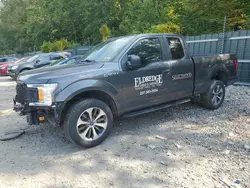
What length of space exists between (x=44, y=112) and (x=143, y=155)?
1.74 m

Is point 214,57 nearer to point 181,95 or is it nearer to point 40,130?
point 181,95

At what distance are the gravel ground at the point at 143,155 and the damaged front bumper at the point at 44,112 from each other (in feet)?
1.82

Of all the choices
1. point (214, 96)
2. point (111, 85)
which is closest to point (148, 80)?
point (111, 85)

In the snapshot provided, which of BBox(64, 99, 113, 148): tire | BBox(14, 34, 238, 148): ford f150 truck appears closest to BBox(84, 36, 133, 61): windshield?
BBox(14, 34, 238, 148): ford f150 truck

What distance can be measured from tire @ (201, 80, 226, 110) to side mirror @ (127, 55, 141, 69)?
7.39 ft

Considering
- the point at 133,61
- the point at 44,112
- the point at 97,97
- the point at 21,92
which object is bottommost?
the point at 44,112

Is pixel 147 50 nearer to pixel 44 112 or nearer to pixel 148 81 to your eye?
pixel 148 81

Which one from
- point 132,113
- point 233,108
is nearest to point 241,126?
point 233,108

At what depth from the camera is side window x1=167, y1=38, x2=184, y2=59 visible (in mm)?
4965

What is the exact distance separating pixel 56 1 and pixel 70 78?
96.7 ft

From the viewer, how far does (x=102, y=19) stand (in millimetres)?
27000

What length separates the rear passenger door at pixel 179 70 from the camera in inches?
191

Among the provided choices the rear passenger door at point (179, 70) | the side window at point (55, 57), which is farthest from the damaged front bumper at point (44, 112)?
the side window at point (55, 57)

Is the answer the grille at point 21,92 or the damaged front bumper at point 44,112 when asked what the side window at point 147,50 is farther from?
the grille at point 21,92
